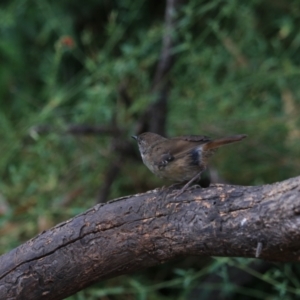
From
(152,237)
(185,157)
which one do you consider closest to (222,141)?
(185,157)

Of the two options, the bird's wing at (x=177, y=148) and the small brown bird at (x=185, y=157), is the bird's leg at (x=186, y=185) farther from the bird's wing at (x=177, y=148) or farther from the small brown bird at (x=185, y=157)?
the bird's wing at (x=177, y=148)

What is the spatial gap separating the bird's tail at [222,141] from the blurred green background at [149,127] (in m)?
1.17

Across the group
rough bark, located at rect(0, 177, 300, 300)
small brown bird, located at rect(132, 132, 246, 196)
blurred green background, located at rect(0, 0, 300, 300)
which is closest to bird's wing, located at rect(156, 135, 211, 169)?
small brown bird, located at rect(132, 132, 246, 196)

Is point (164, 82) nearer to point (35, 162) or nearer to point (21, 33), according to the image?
point (35, 162)

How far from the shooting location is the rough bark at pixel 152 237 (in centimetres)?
177

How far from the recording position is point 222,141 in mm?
2266

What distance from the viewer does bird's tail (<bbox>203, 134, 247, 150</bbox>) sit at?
2.22 meters

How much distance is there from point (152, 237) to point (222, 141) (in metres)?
0.45

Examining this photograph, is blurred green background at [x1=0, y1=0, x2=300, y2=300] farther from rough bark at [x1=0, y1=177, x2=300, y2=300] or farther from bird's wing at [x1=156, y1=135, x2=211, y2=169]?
rough bark at [x1=0, y1=177, x2=300, y2=300]

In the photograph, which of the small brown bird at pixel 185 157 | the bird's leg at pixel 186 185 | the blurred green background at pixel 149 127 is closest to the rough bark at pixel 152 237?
the bird's leg at pixel 186 185

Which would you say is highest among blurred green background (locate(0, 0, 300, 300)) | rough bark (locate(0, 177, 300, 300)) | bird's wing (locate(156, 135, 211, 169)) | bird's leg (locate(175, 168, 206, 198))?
blurred green background (locate(0, 0, 300, 300))

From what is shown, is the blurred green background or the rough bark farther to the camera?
the blurred green background

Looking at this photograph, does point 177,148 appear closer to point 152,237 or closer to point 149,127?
point 152,237

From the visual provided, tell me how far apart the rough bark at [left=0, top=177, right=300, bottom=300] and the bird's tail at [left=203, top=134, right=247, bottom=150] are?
29 centimetres
